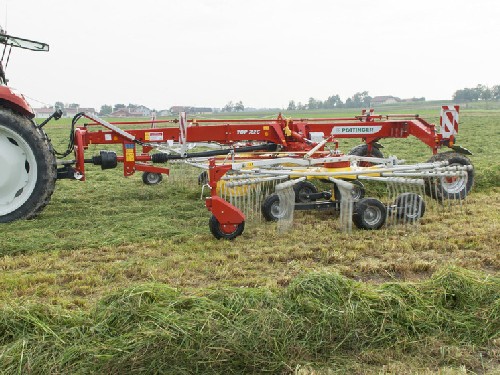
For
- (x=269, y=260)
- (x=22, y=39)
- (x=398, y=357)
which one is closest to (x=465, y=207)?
(x=269, y=260)

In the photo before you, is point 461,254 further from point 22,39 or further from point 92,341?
point 22,39

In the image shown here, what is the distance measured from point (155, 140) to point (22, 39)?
2.17 meters

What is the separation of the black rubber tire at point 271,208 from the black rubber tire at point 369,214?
3.13 feet

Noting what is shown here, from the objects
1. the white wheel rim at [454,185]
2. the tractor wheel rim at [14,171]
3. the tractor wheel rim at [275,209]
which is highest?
the tractor wheel rim at [14,171]

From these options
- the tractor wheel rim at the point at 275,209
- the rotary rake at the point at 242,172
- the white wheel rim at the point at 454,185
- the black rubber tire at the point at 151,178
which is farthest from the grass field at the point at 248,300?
the black rubber tire at the point at 151,178

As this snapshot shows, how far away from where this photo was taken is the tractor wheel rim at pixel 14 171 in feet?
19.2

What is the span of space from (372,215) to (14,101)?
4217 millimetres

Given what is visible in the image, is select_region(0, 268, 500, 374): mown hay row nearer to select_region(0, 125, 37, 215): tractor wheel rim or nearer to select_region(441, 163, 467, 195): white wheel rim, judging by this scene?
select_region(0, 125, 37, 215): tractor wheel rim

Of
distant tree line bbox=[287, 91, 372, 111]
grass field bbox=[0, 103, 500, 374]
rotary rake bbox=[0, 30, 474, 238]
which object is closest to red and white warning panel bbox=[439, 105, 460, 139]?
rotary rake bbox=[0, 30, 474, 238]

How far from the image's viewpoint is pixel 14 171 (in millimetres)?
5863

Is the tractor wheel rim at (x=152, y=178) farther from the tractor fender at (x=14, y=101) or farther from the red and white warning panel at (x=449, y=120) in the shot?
the red and white warning panel at (x=449, y=120)

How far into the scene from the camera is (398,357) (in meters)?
2.91

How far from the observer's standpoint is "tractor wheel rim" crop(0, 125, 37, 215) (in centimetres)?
584

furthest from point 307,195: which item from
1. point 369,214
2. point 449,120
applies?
point 449,120
